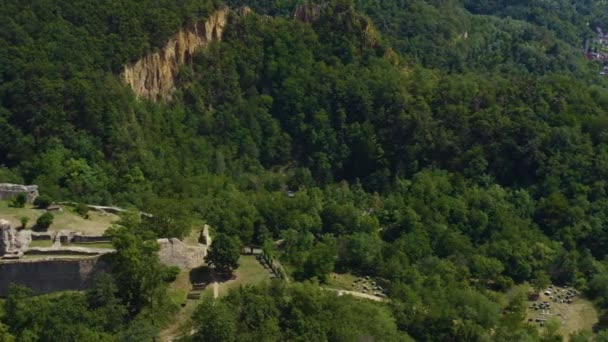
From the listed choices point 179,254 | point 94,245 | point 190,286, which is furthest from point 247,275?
point 94,245

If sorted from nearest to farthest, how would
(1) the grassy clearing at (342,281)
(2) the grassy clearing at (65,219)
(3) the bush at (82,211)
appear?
(2) the grassy clearing at (65,219), (3) the bush at (82,211), (1) the grassy clearing at (342,281)

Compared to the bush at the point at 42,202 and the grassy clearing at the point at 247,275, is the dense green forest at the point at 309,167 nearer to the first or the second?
the grassy clearing at the point at 247,275

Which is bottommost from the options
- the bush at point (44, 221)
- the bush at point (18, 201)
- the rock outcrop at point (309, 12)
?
the bush at point (44, 221)

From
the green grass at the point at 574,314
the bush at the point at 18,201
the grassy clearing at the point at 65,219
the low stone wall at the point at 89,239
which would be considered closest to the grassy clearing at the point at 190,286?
the low stone wall at the point at 89,239

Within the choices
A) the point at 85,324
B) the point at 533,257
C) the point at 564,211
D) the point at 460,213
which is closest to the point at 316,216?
the point at 460,213

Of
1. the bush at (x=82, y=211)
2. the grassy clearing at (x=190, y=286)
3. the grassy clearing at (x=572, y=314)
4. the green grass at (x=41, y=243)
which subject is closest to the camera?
the grassy clearing at (x=190, y=286)

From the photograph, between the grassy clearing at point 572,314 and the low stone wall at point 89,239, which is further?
the grassy clearing at point 572,314

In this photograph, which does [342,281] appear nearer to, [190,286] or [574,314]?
[190,286]

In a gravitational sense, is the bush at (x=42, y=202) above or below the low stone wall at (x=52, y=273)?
above
